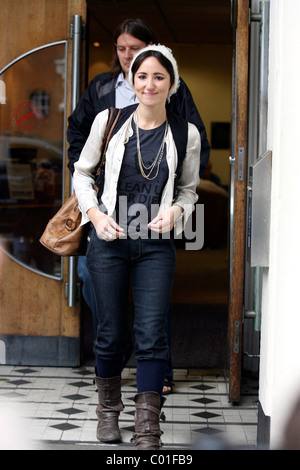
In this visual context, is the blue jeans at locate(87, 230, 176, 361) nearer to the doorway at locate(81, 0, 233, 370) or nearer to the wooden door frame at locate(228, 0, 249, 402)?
the wooden door frame at locate(228, 0, 249, 402)

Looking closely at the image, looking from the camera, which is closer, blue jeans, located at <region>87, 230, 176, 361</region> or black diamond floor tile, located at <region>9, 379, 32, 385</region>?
blue jeans, located at <region>87, 230, 176, 361</region>

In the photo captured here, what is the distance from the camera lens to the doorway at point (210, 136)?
18.2 ft

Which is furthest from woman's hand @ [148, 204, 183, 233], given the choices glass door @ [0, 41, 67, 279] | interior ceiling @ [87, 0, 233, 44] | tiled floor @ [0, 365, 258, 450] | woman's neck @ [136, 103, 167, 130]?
interior ceiling @ [87, 0, 233, 44]

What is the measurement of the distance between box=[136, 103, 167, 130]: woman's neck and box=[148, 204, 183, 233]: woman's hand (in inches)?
14.8

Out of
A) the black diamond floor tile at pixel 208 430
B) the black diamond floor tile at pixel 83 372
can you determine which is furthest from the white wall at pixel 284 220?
the black diamond floor tile at pixel 83 372

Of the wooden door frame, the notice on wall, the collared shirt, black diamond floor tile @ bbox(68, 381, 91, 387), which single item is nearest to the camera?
the wooden door frame

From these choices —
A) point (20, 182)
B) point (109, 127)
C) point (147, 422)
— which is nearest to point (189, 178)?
point (109, 127)

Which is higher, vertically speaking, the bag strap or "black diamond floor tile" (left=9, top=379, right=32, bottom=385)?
the bag strap

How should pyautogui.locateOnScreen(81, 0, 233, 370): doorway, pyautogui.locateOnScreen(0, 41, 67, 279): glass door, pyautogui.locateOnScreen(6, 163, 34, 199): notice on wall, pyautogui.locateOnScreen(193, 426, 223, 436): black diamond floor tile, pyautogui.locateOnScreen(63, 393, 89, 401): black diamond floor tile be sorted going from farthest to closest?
pyautogui.locateOnScreen(81, 0, 233, 370): doorway < pyautogui.locateOnScreen(6, 163, 34, 199): notice on wall < pyautogui.locateOnScreen(0, 41, 67, 279): glass door < pyautogui.locateOnScreen(63, 393, 89, 401): black diamond floor tile < pyautogui.locateOnScreen(193, 426, 223, 436): black diamond floor tile

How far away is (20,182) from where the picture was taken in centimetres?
505

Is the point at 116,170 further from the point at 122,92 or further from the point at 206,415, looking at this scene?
the point at 206,415

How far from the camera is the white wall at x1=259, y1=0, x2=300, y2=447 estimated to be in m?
2.86

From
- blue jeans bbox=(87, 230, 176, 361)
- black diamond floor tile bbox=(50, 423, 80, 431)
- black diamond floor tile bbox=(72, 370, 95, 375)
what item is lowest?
black diamond floor tile bbox=(50, 423, 80, 431)
